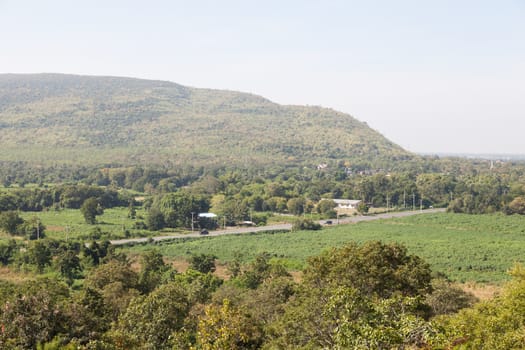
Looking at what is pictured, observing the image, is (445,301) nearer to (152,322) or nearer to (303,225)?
(152,322)

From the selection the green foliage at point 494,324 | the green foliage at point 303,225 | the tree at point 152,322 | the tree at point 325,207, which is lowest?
the green foliage at point 303,225

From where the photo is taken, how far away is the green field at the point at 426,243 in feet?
136

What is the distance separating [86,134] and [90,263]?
145333mm

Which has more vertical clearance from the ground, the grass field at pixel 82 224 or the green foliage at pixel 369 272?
the green foliage at pixel 369 272

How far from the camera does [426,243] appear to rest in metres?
51.4

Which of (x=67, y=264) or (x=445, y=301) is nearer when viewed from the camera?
(x=445, y=301)

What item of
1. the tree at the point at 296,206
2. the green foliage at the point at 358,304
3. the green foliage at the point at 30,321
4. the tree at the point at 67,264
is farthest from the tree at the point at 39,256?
the tree at the point at 296,206

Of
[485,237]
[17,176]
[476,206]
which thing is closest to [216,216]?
[485,237]

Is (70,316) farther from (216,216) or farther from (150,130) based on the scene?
(150,130)

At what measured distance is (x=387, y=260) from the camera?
21172 millimetres

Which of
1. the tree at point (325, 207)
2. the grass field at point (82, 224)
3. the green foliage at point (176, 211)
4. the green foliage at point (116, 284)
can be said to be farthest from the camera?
the tree at point (325, 207)

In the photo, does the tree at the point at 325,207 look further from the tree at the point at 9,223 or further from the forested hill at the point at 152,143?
the forested hill at the point at 152,143

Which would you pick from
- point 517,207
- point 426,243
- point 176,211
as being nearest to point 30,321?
point 426,243

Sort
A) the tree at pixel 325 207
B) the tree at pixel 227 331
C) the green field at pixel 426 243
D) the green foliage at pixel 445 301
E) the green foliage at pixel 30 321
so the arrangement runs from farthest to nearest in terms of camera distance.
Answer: the tree at pixel 325 207, the green field at pixel 426 243, the green foliage at pixel 445 301, the tree at pixel 227 331, the green foliage at pixel 30 321
